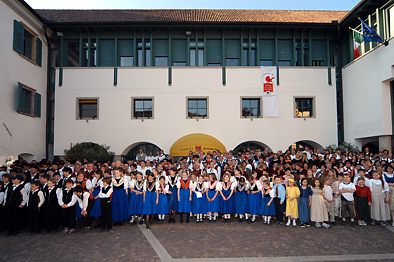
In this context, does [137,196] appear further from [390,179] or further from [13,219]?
[390,179]

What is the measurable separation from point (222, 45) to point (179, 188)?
1371 cm

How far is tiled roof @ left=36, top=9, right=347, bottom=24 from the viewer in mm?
21969

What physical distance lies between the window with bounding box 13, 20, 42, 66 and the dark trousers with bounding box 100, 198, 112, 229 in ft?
38.6

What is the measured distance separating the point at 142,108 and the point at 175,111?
214cm

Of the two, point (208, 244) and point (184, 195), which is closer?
point (208, 244)

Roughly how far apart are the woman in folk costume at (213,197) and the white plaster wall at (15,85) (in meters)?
10.8

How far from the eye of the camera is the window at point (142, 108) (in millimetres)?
21984

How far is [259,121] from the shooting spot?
71.7 feet

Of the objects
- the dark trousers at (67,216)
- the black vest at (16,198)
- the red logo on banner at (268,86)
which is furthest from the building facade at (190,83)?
the black vest at (16,198)

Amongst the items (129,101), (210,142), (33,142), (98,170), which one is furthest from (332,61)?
(33,142)

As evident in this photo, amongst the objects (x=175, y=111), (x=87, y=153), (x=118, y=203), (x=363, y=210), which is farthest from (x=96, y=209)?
(x=175, y=111)

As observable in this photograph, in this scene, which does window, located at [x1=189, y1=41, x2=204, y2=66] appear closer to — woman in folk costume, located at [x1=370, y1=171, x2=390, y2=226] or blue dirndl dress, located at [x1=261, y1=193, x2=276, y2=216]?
blue dirndl dress, located at [x1=261, y1=193, x2=276, y2=216]

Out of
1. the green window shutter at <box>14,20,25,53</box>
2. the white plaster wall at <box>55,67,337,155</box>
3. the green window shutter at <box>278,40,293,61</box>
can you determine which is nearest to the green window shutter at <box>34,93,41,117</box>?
the white plaster wall at <box>55,67,337,155</box>

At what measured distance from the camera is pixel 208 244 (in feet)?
27.7
